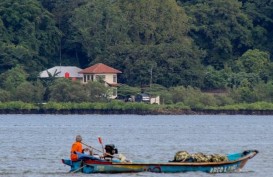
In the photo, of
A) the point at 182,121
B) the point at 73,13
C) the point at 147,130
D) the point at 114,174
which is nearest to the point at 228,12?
the point at 73,13

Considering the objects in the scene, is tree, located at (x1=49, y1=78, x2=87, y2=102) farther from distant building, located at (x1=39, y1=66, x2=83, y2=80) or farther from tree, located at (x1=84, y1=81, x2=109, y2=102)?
distant building, located at (x1=39, y1=66, x2=83, y2=80)

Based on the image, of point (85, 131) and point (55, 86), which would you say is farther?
point (55, 86)

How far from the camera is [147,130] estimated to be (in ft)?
305

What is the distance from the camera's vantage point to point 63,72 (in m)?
132

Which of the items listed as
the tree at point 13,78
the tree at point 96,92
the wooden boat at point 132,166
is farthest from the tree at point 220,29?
the wooden boat at point 132,166

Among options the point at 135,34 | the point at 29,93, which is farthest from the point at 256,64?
the point at 29,93

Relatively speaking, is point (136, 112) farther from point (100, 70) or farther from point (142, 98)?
point (100, 70)

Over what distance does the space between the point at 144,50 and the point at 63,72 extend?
31.3ft

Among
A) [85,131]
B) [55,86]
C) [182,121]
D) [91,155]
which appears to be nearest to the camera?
[91,155]

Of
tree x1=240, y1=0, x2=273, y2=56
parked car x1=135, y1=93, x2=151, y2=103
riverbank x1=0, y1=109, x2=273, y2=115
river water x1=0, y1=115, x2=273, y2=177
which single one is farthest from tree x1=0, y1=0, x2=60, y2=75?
tree x1=240, y1=0, x2=273, y2=56

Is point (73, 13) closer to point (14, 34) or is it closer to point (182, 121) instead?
point (14, 34)

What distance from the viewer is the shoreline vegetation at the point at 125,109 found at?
393 ft

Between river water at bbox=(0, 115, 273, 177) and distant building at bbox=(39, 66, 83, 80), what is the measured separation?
969 centimetres

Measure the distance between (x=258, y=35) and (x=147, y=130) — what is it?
149 ft
